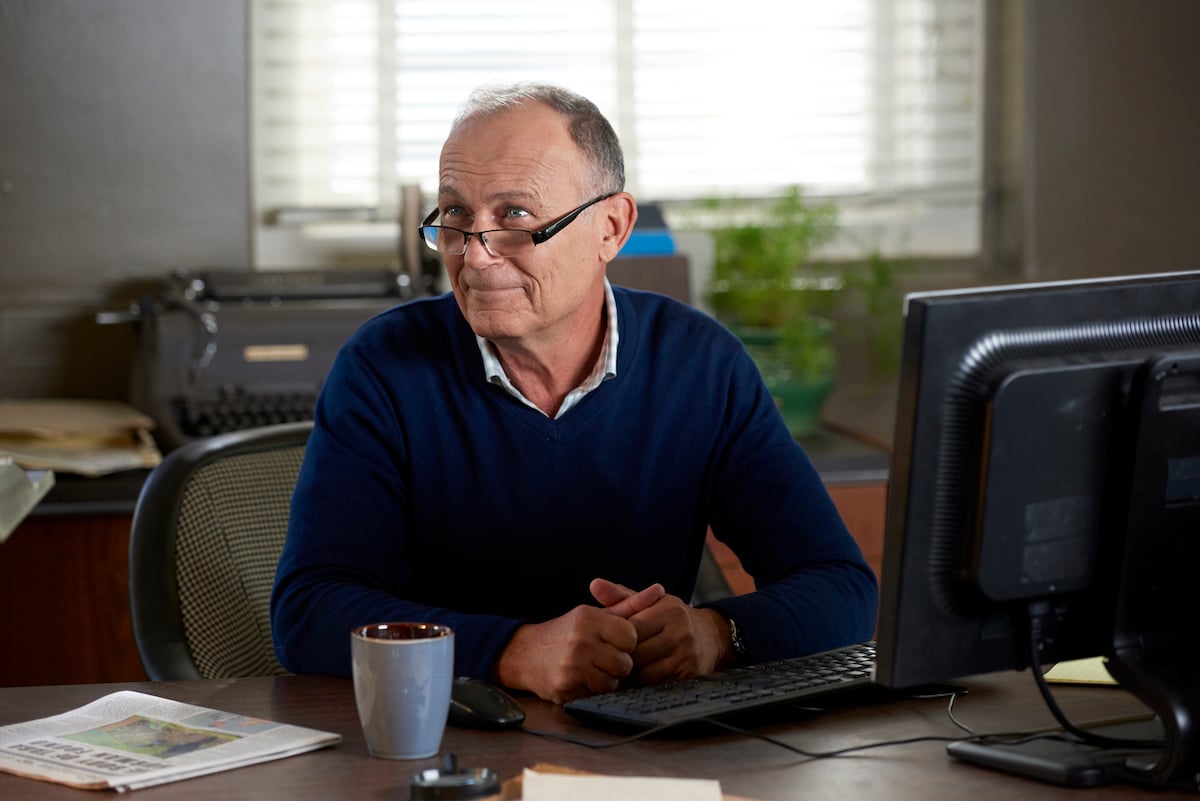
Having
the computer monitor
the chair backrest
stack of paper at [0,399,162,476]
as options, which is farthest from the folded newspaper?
stack of paper at [0,399,162,476]

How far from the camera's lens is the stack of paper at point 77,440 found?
95.5 inches

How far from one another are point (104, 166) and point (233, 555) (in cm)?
159

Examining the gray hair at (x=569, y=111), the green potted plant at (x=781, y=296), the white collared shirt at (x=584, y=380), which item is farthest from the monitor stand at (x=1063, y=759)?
the green potted plant at (x=781, y=296)

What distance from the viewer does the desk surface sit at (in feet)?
3.29

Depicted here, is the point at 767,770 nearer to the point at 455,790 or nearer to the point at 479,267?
the point at 455,790

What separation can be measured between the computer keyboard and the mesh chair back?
21.2 inches

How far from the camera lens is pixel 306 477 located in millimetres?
1568

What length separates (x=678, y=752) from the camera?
1.08 meters

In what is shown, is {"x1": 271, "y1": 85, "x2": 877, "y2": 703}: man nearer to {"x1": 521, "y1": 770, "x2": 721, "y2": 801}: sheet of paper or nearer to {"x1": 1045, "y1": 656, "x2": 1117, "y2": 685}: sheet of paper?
{"x1": 1045, "y1": 656, "x2": 1117, "y2": 685}: sheet of paper

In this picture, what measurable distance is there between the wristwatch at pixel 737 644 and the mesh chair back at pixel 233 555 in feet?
1.82

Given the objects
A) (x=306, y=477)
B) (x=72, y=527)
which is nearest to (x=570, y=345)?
(x=306, y=477)

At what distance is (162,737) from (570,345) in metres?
0.77

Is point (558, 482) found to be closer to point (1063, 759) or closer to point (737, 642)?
point (737, 642)

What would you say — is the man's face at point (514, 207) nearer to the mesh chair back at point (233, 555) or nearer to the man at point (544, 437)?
the man at point (544, 437)
